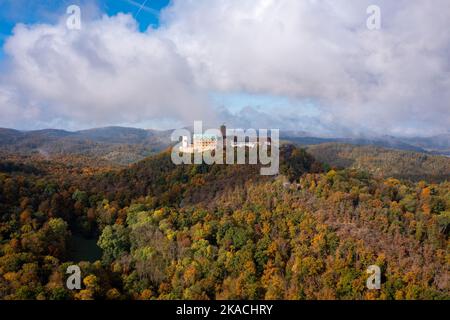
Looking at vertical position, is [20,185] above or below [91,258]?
above

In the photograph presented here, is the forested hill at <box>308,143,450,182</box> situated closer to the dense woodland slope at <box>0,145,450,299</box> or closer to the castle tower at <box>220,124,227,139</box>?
the castle tower at <box>220,124,227,139</box>

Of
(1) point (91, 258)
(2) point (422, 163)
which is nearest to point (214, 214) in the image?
(1) point (91, 258)

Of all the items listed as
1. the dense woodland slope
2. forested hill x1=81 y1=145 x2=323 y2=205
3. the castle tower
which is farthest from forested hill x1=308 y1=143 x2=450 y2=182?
the dense woodland slope

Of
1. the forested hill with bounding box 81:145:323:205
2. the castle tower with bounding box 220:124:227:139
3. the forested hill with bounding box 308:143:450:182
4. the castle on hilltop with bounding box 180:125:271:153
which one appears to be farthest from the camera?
the forested hill with bounding box 308:143:450:182

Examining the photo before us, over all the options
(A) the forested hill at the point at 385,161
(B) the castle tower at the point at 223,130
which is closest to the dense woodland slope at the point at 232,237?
(B) the castle tower at the point at 223,130

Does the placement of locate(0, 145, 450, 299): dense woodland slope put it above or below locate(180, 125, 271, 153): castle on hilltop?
below

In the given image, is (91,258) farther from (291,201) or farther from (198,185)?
(291,201)
